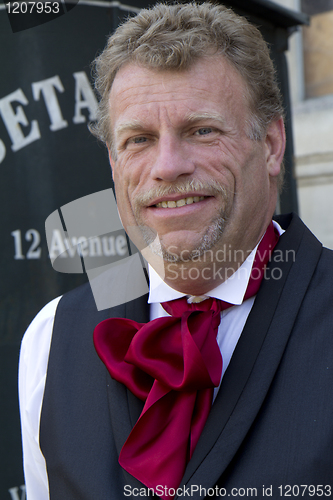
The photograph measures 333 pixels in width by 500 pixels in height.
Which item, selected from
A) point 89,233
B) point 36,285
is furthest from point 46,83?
point 36,285

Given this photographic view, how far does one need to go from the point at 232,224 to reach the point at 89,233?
1041mm

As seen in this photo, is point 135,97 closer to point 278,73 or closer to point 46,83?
point 46,83

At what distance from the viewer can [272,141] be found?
1512mm

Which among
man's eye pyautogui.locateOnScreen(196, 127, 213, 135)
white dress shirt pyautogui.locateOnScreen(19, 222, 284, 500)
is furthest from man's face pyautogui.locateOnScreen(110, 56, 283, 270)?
white dress shirt pyautogui.locateOnScreen(19, 222, 284, 500)

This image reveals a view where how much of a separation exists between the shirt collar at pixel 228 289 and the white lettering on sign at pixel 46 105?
1.00 meters

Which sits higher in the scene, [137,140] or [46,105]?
[46,105]

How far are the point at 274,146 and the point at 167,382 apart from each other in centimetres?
79

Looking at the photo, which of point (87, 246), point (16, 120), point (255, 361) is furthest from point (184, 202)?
point (16, 120)

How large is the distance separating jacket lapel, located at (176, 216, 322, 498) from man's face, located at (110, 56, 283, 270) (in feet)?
0.47

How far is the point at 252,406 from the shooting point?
1.15 m

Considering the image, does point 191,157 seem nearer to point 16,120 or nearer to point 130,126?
point 130,126

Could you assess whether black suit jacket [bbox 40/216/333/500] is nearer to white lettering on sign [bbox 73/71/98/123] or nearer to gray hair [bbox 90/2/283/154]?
gray hair [bbox 90/2/283/154]

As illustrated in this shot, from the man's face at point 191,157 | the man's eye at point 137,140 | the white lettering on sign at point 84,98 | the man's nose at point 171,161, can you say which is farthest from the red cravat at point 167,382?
the white lettering on sign at point 84,98

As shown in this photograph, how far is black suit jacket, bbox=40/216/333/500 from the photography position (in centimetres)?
110
